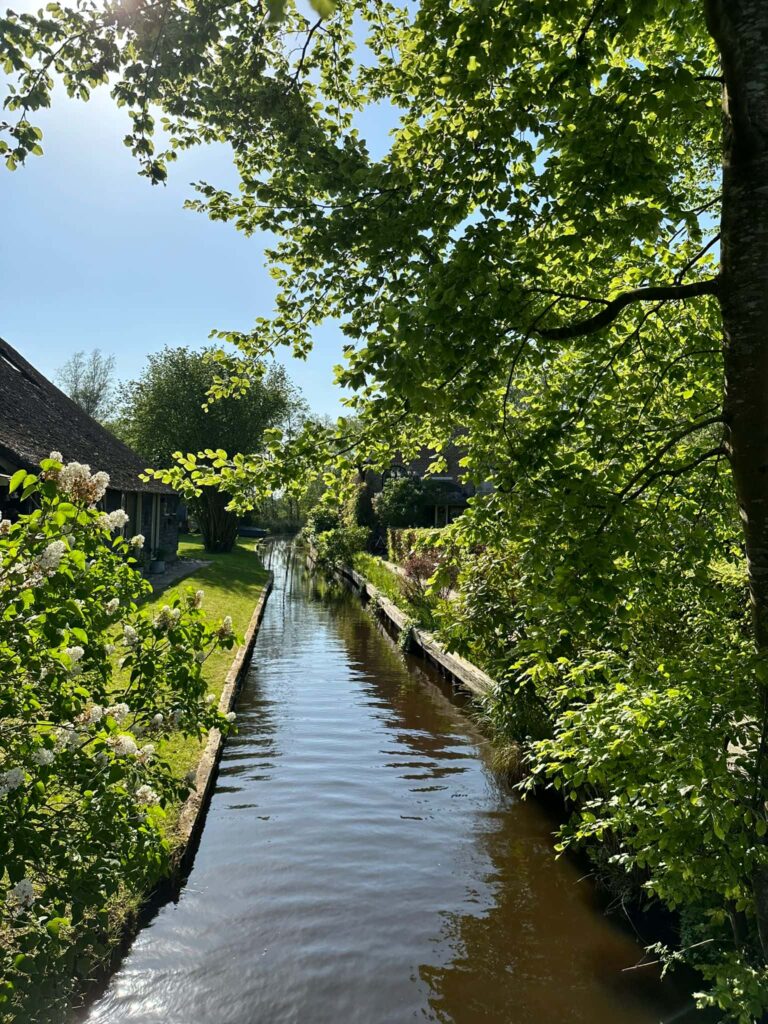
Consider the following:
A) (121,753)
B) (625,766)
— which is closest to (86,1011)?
(121,753)

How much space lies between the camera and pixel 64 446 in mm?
18188

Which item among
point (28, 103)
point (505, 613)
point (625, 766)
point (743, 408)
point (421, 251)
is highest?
point (28, 103)

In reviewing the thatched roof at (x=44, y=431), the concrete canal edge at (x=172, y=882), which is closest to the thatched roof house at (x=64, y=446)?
the thatched roof at (x=44, y=431)

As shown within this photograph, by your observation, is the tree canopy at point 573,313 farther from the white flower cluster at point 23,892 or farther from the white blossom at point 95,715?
the white flower cluster at point 23,892

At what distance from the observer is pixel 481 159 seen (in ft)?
13.2

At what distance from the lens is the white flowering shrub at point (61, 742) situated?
3064 mm

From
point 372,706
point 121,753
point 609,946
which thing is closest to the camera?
point 121,753

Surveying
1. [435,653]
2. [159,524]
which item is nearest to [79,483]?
[435,653]

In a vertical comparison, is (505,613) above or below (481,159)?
below

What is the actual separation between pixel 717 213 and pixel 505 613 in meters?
3.86

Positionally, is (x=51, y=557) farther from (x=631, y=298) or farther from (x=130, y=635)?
(x=631, y=298)

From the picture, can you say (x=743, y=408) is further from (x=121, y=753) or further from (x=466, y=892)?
(x=466, y=892)

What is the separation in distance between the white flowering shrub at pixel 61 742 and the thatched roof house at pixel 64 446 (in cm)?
924

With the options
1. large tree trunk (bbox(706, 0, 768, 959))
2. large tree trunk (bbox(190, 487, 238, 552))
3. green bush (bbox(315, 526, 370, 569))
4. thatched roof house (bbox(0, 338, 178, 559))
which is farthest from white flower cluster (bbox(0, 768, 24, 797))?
large tree trunk (bbox(190, 487, 238, 552))
